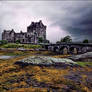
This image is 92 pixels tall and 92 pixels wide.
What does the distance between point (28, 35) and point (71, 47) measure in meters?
73.3

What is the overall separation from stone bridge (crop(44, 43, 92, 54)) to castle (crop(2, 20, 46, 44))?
42884mm

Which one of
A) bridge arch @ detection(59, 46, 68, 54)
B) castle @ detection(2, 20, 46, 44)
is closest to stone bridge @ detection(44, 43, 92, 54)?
bridge arch @ detection(59, 46, 68, 54)

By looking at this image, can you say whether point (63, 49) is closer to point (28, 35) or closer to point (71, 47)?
point (71, 47)

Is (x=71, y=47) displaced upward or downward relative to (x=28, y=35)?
downward

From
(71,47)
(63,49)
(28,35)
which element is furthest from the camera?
(28,35)

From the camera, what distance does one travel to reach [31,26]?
144 metres

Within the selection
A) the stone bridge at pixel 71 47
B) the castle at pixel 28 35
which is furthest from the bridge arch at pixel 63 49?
the castle at pixel 28 35

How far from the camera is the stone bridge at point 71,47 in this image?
5551cm

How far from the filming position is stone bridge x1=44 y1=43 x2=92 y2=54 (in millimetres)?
55506

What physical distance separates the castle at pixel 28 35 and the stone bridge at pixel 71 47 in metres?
42.9

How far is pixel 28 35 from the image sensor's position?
424 ft

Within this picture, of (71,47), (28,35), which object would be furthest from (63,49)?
(28,35)

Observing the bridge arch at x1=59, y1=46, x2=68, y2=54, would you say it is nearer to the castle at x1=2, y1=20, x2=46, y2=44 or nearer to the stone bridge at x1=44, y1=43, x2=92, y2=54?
the stone bridge at x1=44, y1=43, x2=92, y2=54

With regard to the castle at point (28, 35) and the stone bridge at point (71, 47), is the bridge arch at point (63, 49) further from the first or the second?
the castle at point (28, 35)
